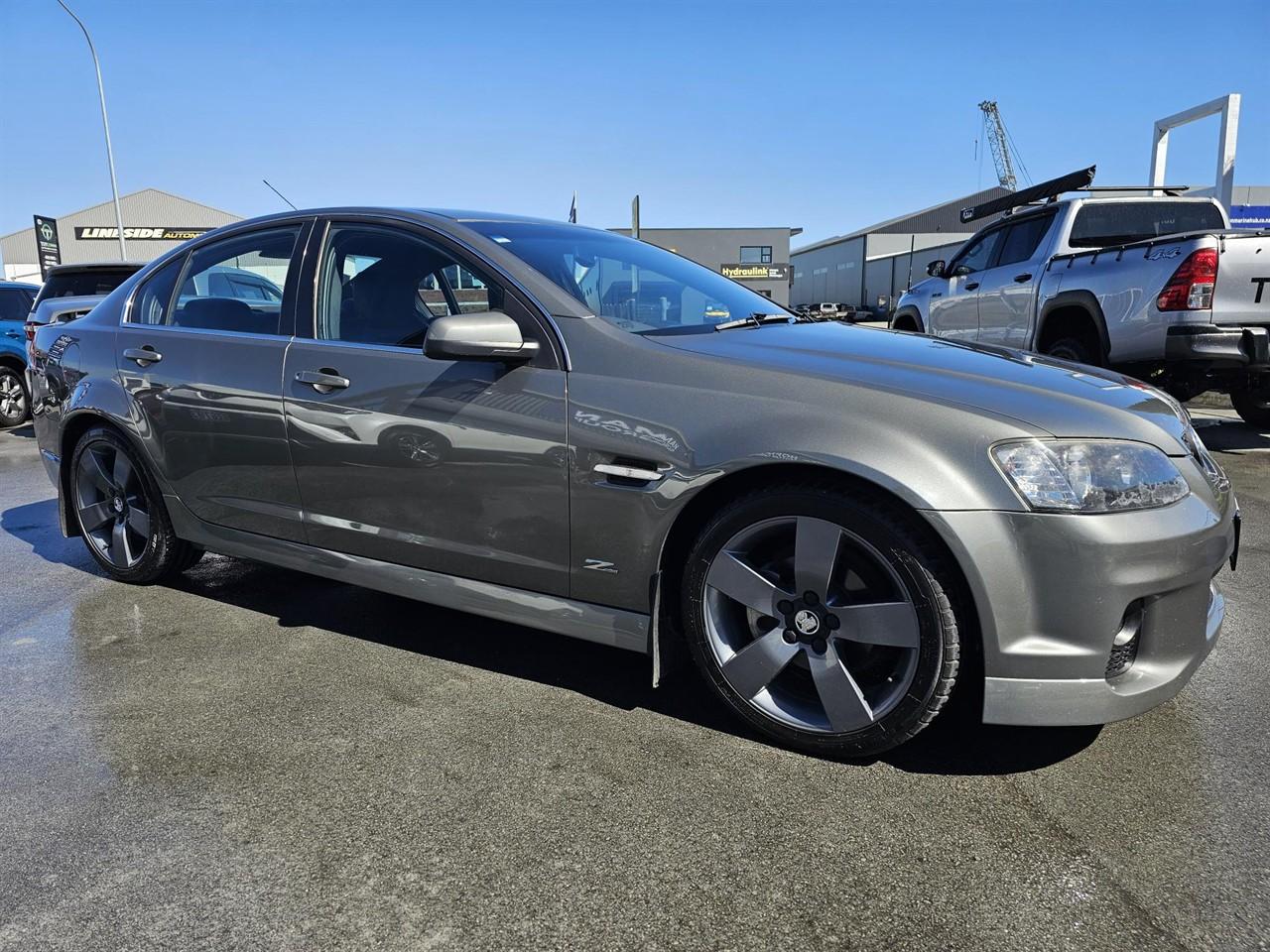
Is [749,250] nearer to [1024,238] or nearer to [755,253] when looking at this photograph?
[755,253]

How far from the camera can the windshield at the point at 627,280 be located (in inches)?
117

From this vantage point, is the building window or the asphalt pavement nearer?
the asphalt pavement

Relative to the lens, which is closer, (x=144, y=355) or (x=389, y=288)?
(x=389, y=288)

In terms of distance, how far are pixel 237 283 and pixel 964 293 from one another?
7.17 meters

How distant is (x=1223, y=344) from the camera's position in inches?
233

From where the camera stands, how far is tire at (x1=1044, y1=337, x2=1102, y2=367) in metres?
7.12

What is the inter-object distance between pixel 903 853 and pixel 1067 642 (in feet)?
2.12

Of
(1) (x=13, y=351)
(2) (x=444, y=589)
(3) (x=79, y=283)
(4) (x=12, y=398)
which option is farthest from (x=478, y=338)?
(4) (x=12, y=398)

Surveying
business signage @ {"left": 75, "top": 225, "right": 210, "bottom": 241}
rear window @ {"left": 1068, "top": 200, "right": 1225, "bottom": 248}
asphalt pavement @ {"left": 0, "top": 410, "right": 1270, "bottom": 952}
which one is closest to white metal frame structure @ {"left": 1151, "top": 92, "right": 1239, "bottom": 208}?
rear window @ {"left": 1068, "top": 200, "right": 1225, "bottom": 248}

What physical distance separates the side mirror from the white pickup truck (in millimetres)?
3162

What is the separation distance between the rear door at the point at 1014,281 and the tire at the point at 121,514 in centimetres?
661

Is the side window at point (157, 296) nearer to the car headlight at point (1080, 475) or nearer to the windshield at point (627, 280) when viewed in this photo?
the windshield at point (627, 280)

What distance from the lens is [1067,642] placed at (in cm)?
216

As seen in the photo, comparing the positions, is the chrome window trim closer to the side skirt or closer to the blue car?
the side skirt
